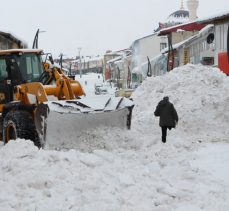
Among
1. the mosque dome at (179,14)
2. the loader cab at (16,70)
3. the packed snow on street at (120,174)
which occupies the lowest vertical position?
the packed snow on street at (120,174)

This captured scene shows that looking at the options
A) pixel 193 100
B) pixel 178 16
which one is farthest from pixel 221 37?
pixel 178 16

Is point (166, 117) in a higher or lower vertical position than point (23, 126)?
lower

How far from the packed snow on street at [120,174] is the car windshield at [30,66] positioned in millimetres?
2165

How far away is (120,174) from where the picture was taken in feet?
24.2

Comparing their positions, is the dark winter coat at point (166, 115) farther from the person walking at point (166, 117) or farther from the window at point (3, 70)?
the window at point (3, 70)

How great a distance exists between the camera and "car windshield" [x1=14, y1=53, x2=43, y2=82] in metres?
11.0

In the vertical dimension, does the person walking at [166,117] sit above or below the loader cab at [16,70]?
below

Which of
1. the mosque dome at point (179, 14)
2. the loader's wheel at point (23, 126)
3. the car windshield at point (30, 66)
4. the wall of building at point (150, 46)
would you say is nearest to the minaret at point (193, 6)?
the wall of building at point (150, 46)

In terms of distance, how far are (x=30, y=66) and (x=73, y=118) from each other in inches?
85.3

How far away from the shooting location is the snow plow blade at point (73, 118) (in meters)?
9.57

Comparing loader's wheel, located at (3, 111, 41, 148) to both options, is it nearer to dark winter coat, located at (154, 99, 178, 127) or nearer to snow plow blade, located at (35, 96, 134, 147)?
snow plow blade, located at (35, 96, 134, 147)

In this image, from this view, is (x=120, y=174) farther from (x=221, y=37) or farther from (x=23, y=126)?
(x=221, y=37)

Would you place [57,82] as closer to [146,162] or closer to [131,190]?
[146,162]

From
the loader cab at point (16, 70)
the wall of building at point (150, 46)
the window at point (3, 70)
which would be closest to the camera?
the loader cab at point (16, 70)
